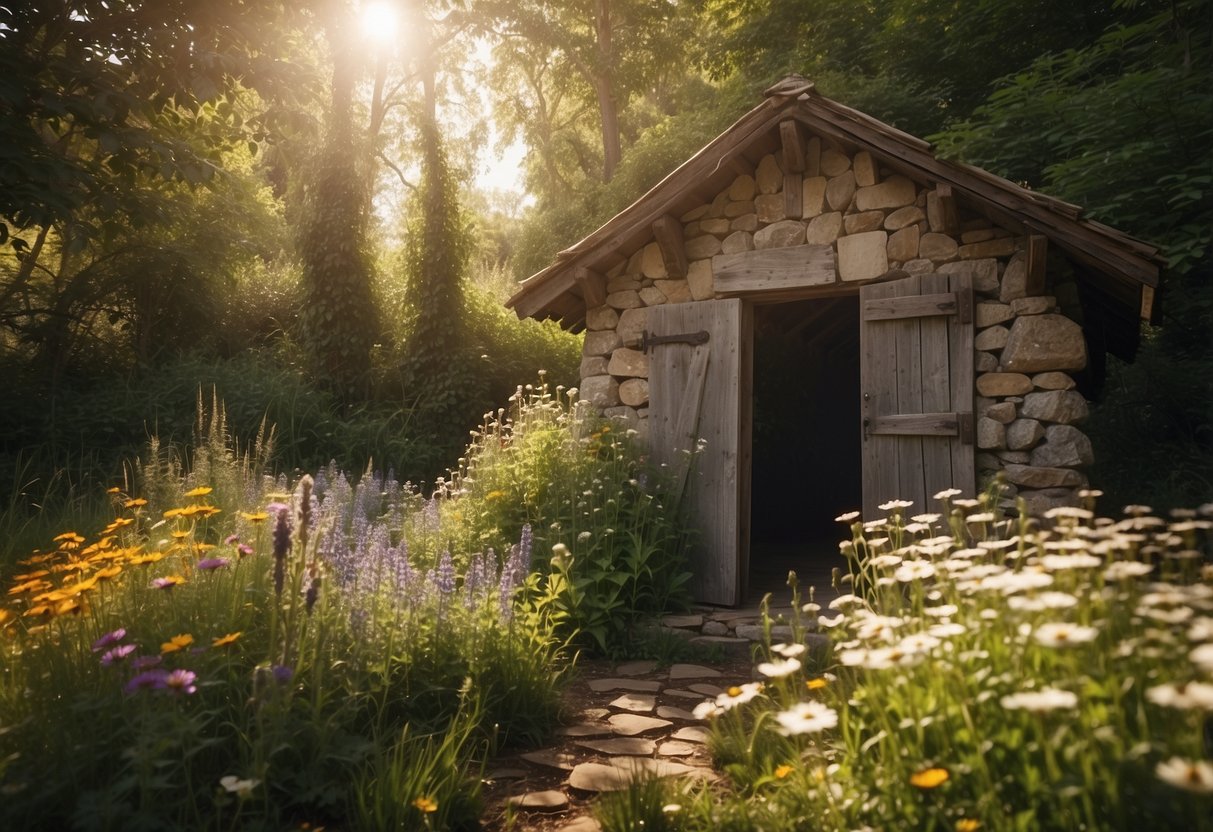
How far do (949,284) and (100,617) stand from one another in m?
5.27

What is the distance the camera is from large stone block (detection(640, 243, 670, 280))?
6.94 m

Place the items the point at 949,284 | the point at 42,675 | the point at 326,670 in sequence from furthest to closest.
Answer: the point at 949,284 < the point at 326,670 < the point at 42,675

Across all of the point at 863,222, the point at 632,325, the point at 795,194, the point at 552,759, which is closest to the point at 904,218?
the point at 863,222

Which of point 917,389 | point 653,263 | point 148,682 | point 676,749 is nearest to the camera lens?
point 148,682

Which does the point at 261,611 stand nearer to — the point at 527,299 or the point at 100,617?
the point at 100,617

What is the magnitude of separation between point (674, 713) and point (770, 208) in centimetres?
398

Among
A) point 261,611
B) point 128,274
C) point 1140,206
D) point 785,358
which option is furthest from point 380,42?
point 261,611

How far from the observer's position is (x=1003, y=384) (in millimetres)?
5508

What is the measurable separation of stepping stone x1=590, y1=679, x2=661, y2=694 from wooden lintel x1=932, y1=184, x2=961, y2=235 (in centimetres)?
364

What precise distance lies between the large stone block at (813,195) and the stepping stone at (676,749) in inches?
163

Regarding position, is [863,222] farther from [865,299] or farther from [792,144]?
[792,144]

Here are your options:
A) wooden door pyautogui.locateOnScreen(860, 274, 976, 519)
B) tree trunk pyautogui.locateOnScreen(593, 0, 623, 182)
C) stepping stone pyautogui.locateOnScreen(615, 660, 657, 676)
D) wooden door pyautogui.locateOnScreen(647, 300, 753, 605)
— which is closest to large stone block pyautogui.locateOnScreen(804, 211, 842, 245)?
wooden door pyautogui.locateOnScreen(860, 274, 976, 519)

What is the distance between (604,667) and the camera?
16.7 feet

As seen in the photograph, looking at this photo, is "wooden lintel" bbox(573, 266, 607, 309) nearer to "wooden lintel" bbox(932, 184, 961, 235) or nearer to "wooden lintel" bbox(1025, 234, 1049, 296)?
"wooden lintel" bbox(932, 184, 961, 235)
